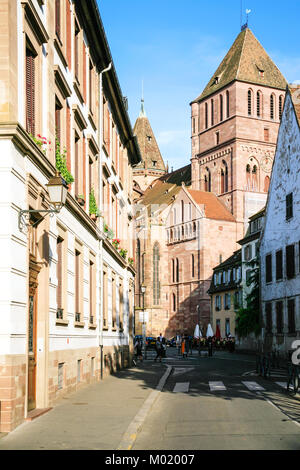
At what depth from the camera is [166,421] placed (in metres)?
11.4

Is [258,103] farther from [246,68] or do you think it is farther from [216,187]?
[216,187]

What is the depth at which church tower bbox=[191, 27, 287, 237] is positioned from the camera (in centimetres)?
8981

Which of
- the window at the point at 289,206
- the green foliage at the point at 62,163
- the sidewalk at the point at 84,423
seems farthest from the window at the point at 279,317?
the green foliage at the point at 62,163

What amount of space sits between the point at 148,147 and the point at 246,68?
159 feet

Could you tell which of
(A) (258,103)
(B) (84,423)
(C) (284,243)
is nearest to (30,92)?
(B) (84,423)

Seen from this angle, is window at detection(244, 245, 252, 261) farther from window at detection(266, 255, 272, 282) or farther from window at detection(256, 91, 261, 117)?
window at detection(256, 91, 261, 117)

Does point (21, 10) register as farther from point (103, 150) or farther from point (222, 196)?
point (222, 196)

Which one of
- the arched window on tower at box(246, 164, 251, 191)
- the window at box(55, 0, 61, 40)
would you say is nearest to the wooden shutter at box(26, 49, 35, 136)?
the window at box(55, 0, 61, 40)

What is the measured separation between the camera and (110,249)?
2439 centimetres

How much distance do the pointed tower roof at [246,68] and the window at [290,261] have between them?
5963 cm

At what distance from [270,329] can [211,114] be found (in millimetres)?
62662

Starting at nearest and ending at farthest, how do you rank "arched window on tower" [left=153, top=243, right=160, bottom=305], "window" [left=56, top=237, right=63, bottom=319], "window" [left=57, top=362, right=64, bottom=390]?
"window" [left=57, top=362, right=64, bottom=390] → "window" [left=56, top=237, right=63, bottom=319] → "arched window on tower" [left=153, top=243, right=160, bottom=305]

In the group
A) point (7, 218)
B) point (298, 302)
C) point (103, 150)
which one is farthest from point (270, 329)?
point (7, 218)

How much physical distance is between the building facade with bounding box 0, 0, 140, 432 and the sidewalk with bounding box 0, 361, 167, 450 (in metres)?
0.40
